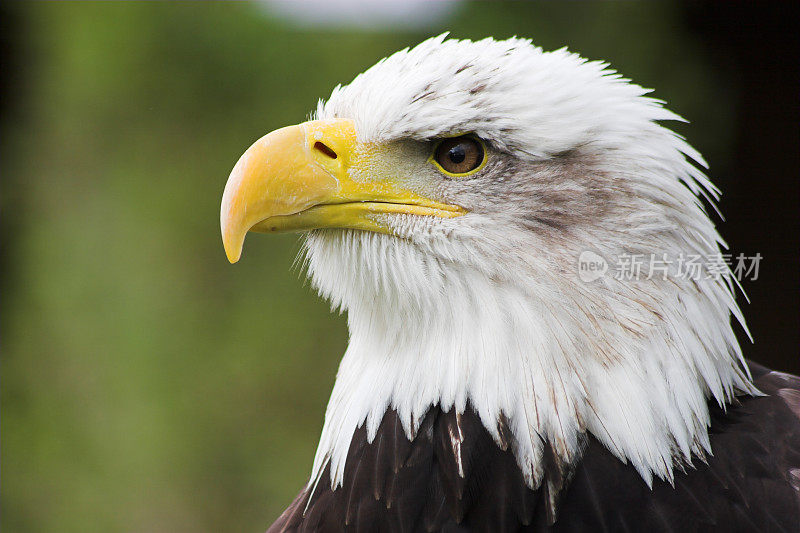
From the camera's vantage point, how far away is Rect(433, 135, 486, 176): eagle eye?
6.46 ft

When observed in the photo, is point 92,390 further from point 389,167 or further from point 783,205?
point 783,205

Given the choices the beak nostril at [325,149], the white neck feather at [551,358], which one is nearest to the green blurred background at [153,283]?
the beak nostril at [325,149]

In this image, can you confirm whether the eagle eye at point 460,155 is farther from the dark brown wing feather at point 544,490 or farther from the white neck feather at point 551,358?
the dark brown wing feather at point 544,490

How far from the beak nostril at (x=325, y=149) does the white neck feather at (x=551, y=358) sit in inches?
9.8

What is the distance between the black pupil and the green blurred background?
11.5 feet

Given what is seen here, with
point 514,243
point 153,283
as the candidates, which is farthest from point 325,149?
point 153,283

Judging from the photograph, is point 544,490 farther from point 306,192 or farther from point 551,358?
point 306,192

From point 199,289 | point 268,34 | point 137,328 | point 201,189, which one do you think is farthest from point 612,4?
point 137,328

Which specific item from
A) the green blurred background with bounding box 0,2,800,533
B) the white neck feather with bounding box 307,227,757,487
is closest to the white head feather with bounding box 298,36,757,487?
the white neck feather with bounding box 307,227,757,487

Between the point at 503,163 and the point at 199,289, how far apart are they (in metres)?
4.09

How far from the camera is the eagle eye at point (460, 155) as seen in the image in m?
1.97

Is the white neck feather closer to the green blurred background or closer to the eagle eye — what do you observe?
the eagle eye

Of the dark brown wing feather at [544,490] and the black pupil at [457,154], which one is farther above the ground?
the black pupil at [457,154]

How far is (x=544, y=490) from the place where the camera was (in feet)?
5.96
